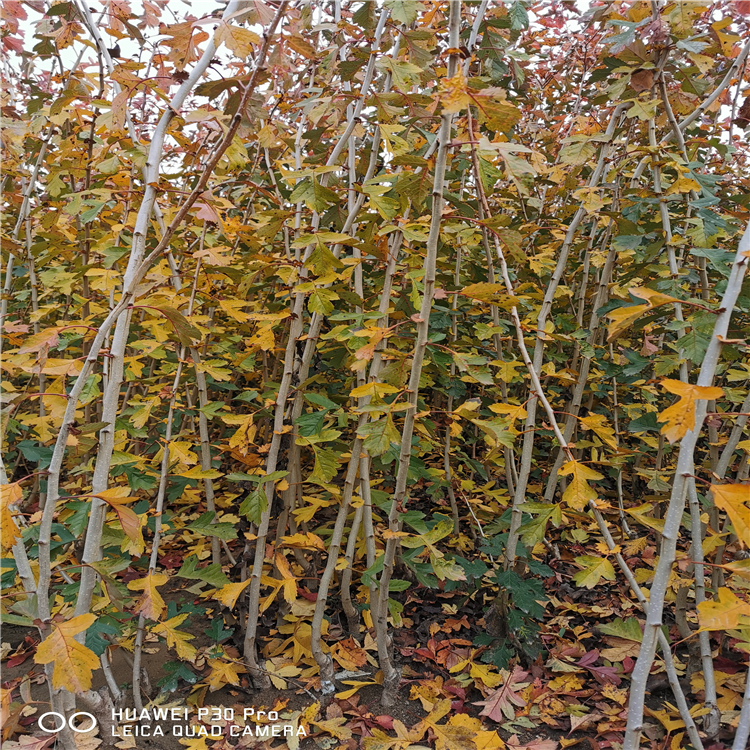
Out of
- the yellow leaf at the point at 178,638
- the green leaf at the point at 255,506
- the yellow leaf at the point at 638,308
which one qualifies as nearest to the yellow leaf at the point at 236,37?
the yellow leaf at the point at 638,308

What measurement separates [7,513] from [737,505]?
57.6 inches

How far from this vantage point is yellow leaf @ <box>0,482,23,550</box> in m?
1.16

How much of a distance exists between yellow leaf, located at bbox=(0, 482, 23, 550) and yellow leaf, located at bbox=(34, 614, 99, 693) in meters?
0.22

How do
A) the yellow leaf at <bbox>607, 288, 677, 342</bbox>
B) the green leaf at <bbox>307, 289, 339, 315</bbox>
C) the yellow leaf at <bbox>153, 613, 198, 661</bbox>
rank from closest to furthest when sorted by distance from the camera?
the yellow leaf at <bbox>607, 288, 677, 342</bbox> → the green leaf at <bbox>307, 289, 339, 315</bbox> → the yellow leaf at <bbox>153, 613, 198, 661</bbox>

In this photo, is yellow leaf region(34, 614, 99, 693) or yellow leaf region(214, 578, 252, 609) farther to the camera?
yellow leaf region(214, 578, 252, 609)

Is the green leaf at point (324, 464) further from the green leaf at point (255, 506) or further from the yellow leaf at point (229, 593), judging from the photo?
the yellow leaf at point (229, 593)

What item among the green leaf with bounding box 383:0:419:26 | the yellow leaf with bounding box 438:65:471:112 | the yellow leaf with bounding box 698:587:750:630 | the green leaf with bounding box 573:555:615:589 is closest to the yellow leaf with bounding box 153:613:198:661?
the green leaf with bounding box 573:555:615:589

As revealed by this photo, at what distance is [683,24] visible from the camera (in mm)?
1545

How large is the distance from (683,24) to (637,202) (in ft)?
1.71

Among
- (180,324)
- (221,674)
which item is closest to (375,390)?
(180,324)

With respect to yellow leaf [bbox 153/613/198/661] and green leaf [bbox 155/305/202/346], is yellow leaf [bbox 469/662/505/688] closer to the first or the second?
yellow leaf [bbox 153/613/198/661]

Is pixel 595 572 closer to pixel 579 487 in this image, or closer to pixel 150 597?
pixel 579 487

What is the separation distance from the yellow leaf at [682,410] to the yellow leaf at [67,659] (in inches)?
49.3

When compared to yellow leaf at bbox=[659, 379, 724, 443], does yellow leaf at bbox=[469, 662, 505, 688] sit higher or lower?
lower
